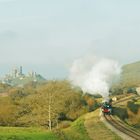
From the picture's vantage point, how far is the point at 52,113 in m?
74.8

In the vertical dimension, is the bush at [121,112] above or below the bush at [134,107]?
below

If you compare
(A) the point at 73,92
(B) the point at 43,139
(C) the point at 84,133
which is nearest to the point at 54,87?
(A) the point at 73,92

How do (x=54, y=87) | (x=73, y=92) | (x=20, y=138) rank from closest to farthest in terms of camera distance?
(x=20, y=138)
(x=54, y=87)
(x=73, y=92)

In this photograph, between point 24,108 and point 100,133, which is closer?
point 100,133

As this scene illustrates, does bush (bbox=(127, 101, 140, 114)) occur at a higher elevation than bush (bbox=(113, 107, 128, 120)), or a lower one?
higher

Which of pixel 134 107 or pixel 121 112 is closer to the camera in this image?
pixel 121 112

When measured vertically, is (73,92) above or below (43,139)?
above

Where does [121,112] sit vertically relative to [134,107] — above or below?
below

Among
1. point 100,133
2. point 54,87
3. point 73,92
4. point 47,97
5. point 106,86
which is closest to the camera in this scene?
point 100,133

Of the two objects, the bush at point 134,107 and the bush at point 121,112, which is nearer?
the bush at point 121,112

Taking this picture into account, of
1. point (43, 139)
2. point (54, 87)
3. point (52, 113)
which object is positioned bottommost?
point (43, 139)

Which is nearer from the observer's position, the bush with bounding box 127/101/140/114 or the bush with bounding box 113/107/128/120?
the bush with bounding box 113/107/128/120

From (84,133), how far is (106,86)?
140ft

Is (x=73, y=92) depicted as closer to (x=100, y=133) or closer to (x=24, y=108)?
(x=24, y=108)
